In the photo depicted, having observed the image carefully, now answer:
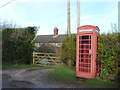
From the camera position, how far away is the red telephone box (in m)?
6.12

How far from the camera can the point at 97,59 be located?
623 centimetres

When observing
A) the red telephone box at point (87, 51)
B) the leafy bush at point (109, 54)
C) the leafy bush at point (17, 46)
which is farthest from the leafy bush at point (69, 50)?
the leafy bush at point (17, 46)

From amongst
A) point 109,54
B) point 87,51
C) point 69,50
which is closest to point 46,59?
point 69,50

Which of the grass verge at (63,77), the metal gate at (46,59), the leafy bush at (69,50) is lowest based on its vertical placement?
the grass verge at (63,77)

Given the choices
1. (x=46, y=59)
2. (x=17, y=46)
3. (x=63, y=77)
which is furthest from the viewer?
(x=17, y=46)

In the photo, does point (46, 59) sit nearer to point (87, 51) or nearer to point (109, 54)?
point (87, 51)

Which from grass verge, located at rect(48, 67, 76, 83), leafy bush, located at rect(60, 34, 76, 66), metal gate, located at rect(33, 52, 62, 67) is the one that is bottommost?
grass verge, located at rect(48, 67, 76, 83)

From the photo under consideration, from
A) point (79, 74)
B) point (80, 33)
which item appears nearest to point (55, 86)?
point (79, 74)

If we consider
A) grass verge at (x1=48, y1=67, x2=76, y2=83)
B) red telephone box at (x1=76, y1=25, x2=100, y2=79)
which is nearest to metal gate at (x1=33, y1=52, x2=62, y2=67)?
grass verge at (x1=48, y1=67, x2=76, y2=83)

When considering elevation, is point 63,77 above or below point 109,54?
below

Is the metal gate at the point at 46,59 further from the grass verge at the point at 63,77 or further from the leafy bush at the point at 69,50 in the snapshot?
the grass verge at the point at 63,77

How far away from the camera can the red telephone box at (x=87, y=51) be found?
6.12 m

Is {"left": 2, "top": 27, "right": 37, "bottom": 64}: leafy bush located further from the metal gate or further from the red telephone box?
the red telephone box

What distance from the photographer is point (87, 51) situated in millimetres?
6430
